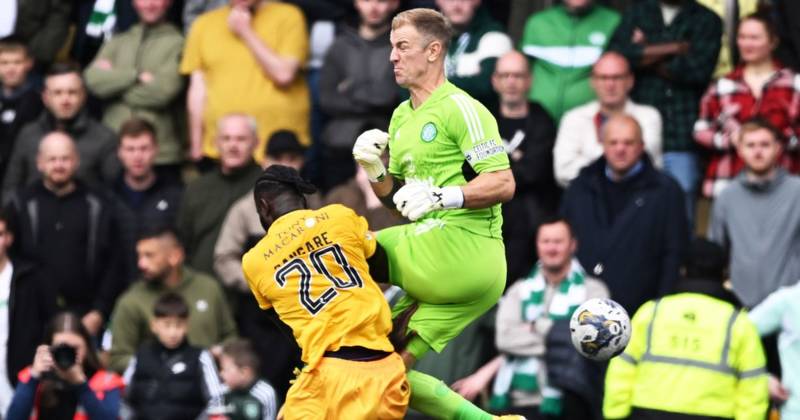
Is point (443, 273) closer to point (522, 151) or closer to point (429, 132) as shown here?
point (429, 132)

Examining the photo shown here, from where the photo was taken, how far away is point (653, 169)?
47.1 ft

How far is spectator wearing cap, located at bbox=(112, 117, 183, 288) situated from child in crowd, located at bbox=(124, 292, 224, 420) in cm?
156

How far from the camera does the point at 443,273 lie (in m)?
10.0

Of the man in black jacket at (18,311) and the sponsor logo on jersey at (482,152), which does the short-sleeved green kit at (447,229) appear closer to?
the sponsor logo on jersey at (482,152)

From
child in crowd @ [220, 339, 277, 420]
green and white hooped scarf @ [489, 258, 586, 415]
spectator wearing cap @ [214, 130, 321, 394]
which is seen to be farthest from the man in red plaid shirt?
child in crowd @ [220, 339, 277, 420]

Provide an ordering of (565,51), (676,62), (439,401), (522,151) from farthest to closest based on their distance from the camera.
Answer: (565,51), (676,62), (522,151), (439,401)

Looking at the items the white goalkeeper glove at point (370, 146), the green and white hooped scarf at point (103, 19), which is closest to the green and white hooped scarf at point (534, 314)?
the white goalkeeper glove at point (370, 146)

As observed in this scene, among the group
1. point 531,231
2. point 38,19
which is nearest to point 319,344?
point 531,231

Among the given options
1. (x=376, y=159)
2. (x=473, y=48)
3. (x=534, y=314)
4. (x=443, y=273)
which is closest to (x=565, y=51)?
(x=473, y=48)

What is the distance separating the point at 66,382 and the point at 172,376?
0.75m

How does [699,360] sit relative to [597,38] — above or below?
below

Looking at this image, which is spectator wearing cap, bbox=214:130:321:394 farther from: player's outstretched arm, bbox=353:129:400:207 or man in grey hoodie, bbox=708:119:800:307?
player's outstretched arm, bbox=353:129:400:207

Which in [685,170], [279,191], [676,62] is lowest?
[685,170]

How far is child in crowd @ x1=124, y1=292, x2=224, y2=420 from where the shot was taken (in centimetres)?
1361
